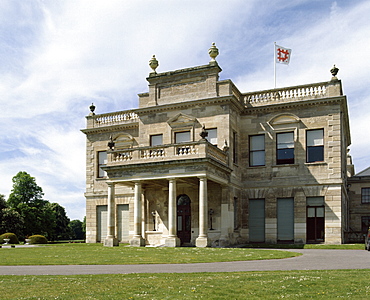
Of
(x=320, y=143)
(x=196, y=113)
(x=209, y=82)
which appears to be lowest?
(x=320, y=143)

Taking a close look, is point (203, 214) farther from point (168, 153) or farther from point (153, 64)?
point (153, 64)

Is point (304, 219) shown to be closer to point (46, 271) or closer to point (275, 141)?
point (275, 141)

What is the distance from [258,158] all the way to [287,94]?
17.7 feet

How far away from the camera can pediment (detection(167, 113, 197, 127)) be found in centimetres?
3362

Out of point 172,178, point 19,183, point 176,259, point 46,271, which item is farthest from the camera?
point 19,183

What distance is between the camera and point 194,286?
10953 mm

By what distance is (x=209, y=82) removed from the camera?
109 feet

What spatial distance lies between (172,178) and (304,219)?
10620 mm

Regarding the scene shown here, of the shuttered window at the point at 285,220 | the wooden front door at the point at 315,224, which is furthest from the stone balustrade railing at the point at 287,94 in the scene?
the wooden front door at the point at 315,224

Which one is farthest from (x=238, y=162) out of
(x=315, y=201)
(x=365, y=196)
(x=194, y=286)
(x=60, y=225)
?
(x=60, y=225)

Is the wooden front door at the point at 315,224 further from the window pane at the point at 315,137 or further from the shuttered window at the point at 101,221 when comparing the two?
the shuttered window at the point at 101,221

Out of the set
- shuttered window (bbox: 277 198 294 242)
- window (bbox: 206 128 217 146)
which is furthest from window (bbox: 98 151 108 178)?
shuttered window (bbox: 277 198 294 242)


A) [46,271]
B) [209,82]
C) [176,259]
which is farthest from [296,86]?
[46,271]

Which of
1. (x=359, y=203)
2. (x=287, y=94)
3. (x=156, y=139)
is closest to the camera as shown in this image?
(x=287, y=94)
